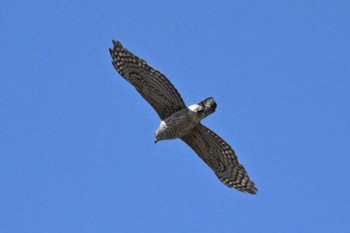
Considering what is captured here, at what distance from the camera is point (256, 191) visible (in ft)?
101

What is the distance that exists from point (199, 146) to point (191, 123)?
1.52 meters

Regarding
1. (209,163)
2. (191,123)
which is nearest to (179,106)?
(191,123)

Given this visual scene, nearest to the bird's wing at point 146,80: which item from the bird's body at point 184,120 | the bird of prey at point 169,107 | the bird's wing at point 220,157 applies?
the bird of prey at point 169,107

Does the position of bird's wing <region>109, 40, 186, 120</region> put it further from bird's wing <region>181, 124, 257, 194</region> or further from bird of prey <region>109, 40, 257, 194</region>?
bird's wing <region>181, 124, 257, 194</region>

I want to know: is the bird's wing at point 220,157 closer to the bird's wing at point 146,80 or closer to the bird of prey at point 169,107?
the bird of prey at point 169,107

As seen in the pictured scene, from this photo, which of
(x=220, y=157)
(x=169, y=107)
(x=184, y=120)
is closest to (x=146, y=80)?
(x=169, y=107)

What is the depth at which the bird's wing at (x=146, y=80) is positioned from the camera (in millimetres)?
28703

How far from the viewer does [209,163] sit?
30.7 meters

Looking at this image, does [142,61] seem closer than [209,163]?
Yes

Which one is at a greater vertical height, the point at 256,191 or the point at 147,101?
the point at 147,101

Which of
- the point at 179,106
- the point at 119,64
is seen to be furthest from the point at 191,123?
the point at 119,64

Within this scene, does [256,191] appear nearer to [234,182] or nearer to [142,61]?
[234,182]

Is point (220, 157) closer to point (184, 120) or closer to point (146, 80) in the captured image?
point (184, 120)

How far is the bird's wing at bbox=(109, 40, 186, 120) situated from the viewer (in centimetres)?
2870
